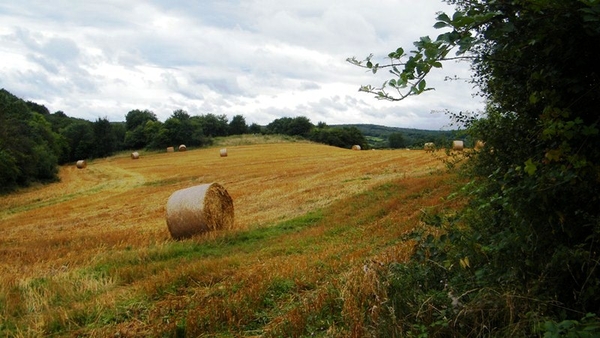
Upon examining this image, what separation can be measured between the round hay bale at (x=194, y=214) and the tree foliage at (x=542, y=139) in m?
10.5

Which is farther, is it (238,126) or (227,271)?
(238,126)

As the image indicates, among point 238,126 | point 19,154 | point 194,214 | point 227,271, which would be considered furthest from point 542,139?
point 238,126

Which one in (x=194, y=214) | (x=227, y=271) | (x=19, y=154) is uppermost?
(x=19, y=154)

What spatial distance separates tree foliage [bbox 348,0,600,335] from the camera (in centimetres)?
255

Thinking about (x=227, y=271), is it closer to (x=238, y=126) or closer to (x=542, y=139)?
(x=542, y=139)

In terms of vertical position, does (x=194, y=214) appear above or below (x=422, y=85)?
below

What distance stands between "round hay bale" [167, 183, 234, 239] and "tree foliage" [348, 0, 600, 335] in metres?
10.5

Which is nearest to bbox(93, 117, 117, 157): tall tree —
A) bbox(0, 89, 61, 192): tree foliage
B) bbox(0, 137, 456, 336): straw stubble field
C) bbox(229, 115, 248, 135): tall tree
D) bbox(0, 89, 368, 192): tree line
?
bbox(0, 89, 368, 192): tree line

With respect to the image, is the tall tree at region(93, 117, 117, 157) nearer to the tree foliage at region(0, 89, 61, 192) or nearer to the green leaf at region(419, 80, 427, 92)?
the tree foliage at region(0, 89, 61, 192)

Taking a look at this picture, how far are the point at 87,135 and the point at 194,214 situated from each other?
74.9 m

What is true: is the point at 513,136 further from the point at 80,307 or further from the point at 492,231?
the point at 80,307

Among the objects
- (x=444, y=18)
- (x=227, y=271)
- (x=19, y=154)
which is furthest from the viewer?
(x=19, y=154)

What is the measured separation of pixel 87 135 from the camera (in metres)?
79.2

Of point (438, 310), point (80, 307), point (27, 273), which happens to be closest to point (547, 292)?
point (438, 310)
